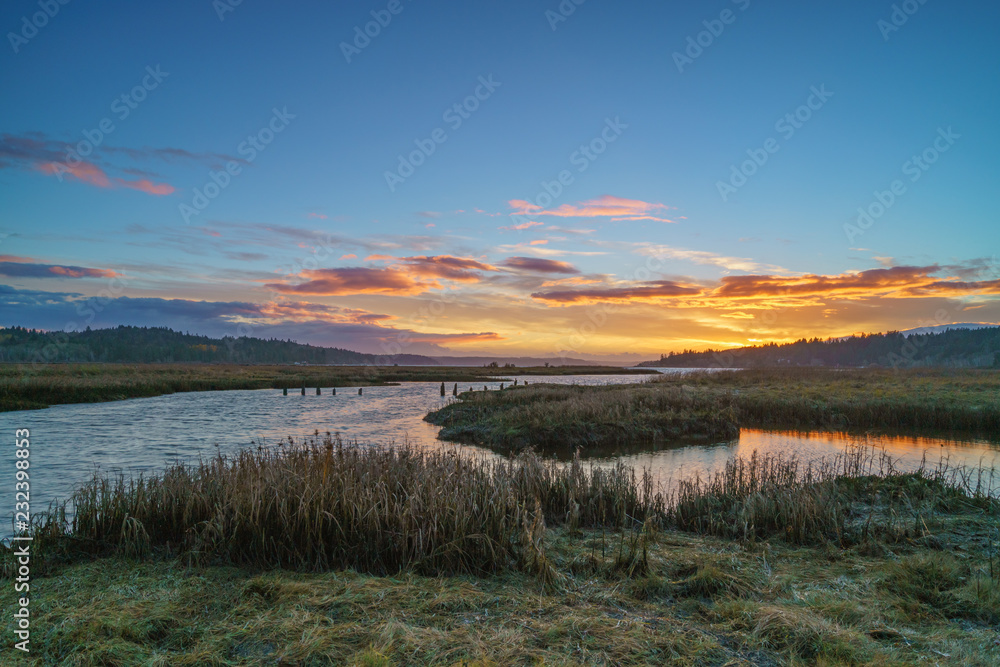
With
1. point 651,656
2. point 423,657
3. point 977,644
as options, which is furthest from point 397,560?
point 977,644

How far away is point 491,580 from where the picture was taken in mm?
6391

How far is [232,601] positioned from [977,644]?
24.1ft

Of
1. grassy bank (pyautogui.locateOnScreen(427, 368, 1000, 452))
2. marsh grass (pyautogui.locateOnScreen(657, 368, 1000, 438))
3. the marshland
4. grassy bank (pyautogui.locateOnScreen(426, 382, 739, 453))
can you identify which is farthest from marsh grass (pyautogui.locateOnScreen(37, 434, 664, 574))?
marsh grass (pyautogui.locateOnScreen(657, 368, 1000, 438))

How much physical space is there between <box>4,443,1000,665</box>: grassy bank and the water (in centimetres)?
501

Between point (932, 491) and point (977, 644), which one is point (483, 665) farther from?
point (932, 491)

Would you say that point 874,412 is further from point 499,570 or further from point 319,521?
point 319,521

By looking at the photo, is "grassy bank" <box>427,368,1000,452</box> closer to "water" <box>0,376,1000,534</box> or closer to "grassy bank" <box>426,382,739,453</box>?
"grassy bank" <box>426,382,739,453</box>

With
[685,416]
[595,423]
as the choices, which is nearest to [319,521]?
[595,423]

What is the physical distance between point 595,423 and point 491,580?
763 inches

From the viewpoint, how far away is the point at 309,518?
23.0 ft

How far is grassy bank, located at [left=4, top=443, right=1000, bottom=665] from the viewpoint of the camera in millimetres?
4578

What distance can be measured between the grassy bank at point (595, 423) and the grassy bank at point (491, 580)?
46.2 feet

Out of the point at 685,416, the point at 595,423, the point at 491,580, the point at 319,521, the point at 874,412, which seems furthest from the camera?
the point at 874,412

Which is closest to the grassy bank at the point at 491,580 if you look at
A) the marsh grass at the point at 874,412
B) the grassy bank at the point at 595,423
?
the grassy bank at the point at 595,423
